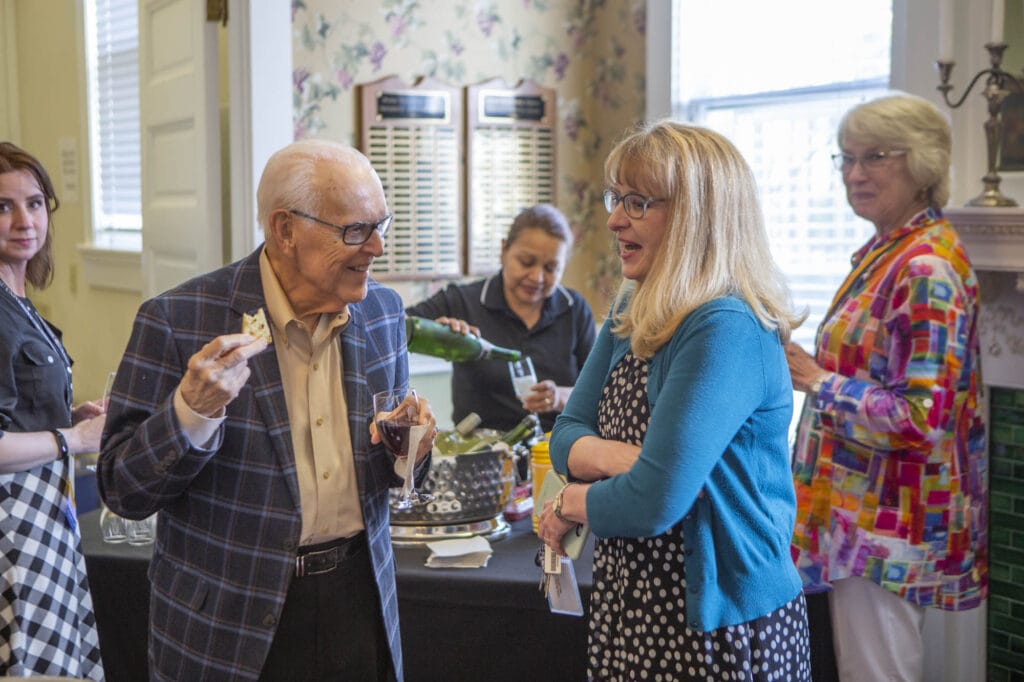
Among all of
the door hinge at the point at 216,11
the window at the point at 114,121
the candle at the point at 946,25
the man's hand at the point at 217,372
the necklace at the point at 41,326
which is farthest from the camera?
the window at the point at 114,121

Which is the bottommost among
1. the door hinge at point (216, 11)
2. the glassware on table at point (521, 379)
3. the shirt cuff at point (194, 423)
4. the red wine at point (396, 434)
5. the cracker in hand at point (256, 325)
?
the glassware on table at point (521, 379)

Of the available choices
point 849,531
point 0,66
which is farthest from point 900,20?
point 0,66

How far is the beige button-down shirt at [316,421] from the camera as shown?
1.65 meters

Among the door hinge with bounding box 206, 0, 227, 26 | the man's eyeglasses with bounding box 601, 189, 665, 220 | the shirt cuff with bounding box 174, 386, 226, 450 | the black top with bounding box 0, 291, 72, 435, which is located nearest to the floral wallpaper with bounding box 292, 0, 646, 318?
the door hinge with bounding box 206, 0, 227, 26

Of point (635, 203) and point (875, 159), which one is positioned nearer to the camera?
point (635, 203)

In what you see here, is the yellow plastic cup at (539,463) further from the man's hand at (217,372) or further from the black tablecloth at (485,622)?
the man's hand at (217,372)

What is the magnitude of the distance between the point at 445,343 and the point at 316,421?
1038 mm

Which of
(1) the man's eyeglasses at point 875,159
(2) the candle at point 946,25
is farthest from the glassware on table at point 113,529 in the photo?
(2) the candle at point 946,25

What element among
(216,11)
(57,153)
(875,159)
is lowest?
(875,159)

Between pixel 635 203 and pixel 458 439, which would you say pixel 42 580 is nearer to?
pixel 458 439

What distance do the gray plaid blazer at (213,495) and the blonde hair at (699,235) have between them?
52 cm

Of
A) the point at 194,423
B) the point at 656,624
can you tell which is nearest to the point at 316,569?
the point at 194,423

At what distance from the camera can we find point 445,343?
269cm

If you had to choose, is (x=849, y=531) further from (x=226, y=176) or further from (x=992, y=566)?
(x=226, y=176)
